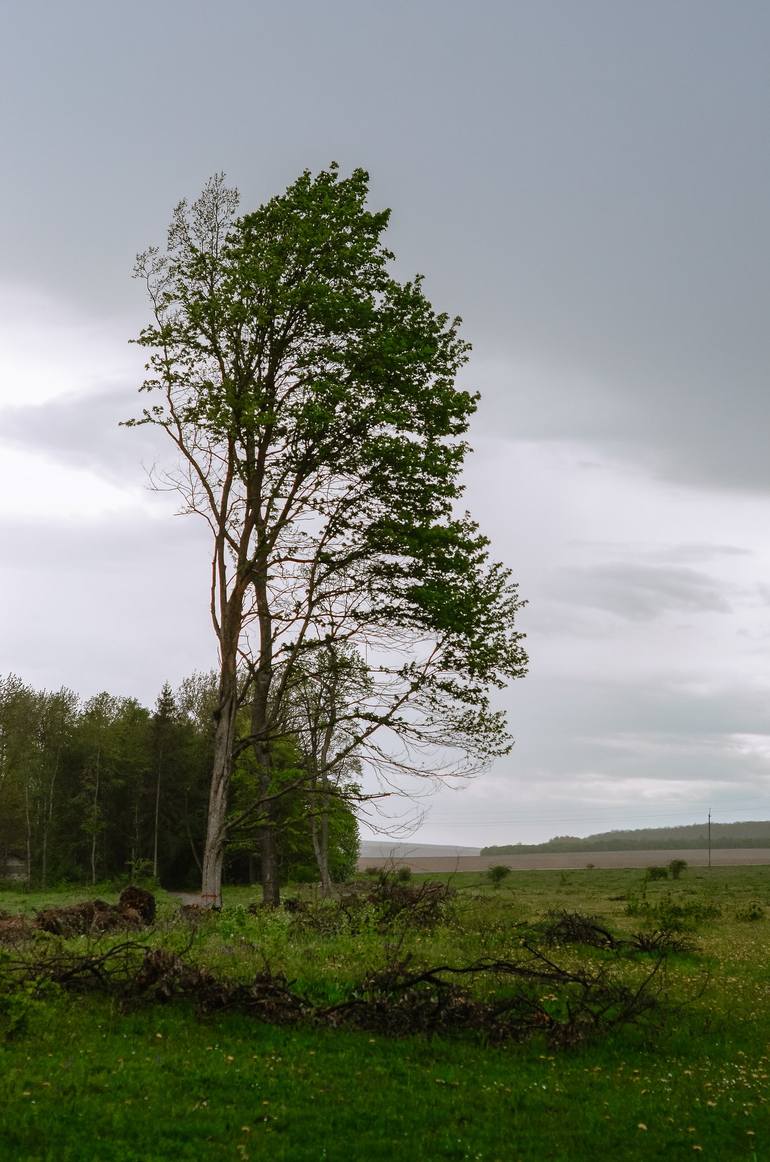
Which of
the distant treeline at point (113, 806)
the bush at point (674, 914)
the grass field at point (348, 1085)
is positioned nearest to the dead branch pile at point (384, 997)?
the grass field at point (348, 1085)

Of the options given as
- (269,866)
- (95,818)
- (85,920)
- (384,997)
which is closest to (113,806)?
(95,818)

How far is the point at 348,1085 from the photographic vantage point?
447 inches

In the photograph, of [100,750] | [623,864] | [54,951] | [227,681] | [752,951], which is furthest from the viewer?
[623,864]

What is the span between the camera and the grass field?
9.56 metres

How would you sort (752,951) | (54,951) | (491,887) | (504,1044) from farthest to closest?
1. (491,887)
2. (752,951)
3. (54,951)
4. (504,1044)

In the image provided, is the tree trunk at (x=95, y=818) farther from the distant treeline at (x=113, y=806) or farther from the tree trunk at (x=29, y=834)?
the tree trunk at (x=29, y=834)

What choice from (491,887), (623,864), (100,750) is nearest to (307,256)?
(491,887)

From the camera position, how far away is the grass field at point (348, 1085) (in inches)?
376

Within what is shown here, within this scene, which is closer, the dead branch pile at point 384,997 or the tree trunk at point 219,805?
the dead branch pile at point 384,997

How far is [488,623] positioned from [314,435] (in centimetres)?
707

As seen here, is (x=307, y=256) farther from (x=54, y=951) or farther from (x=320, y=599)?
(x=54, y=951)

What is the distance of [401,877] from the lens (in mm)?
61125

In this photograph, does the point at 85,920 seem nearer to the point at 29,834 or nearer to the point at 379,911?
the point at 379,911

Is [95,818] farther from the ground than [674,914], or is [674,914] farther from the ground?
[95,818]
